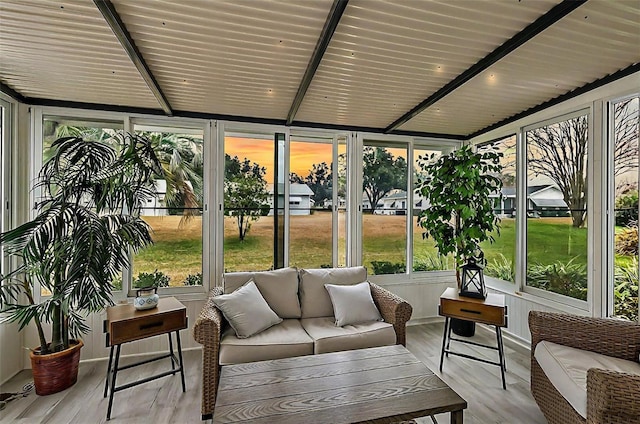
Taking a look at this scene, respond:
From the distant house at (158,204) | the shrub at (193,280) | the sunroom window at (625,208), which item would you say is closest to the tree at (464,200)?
the sunroom window at (625,208)

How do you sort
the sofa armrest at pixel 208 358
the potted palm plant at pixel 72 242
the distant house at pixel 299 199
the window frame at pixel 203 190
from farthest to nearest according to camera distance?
the distant house at pixel 299 199
the window frame at pixel 203 190
the potted palm plant at pixel 72 242
the sofa armrest at pixel 208 358

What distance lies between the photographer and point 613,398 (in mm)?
1438

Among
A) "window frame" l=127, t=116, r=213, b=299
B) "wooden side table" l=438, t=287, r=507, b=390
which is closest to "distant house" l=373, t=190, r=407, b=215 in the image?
"wooden side table" l=438, t=287, r=507, b=390

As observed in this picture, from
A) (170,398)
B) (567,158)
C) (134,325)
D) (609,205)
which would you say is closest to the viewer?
(134,325)

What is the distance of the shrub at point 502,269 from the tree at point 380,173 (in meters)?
1.61

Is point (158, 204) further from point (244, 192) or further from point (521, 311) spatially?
point (521, 311)

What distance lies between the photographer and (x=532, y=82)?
8.96ft

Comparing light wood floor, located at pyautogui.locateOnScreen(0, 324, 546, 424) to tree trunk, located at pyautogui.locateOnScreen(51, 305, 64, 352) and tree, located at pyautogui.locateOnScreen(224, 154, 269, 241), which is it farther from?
tree, located at pyautogui.locateOnScreen(224, 154, 269, 241)

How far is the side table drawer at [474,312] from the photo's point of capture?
2736 millimetres

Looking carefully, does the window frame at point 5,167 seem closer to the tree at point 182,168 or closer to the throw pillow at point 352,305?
the tree at point 182,168

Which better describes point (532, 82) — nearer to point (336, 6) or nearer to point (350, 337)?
point (336, 6)

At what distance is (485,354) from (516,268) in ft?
3.73

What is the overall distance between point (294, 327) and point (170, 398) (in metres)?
1.17

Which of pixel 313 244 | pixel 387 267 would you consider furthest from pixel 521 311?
pixel 313 244
